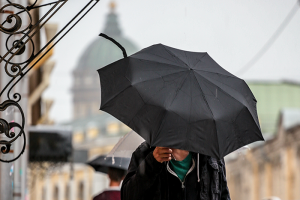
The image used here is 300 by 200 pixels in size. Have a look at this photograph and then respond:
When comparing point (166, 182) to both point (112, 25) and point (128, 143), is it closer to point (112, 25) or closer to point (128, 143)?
point (128, 143)

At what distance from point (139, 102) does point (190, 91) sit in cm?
29

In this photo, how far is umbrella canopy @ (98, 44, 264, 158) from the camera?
341cm

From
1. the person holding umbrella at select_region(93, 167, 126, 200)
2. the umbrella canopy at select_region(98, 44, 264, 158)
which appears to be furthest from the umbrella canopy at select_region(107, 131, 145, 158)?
the umbrella canopy at select_region(98, 44, 264, 158)

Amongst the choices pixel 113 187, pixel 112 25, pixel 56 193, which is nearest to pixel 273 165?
pixel 113 187

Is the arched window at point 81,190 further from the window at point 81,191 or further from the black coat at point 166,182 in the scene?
the black coat at point 166,182

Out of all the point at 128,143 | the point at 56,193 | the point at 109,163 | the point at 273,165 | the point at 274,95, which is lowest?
the point at 56,193

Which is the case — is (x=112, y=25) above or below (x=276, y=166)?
above

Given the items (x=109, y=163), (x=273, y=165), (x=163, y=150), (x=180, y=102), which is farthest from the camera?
(x=273, y=165)

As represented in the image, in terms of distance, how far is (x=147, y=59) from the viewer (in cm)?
380

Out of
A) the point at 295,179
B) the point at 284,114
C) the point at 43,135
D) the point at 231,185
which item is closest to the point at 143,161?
the point at 43,135

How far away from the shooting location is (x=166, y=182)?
3504 millimetres

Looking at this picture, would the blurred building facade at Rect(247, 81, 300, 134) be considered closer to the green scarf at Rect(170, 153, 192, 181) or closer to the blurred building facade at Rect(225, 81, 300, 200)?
the blurred building facade at Rect(225, 81, 300, 200)

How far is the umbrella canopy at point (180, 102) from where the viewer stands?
341 centimetres

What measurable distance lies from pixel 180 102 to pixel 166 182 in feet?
1.44
